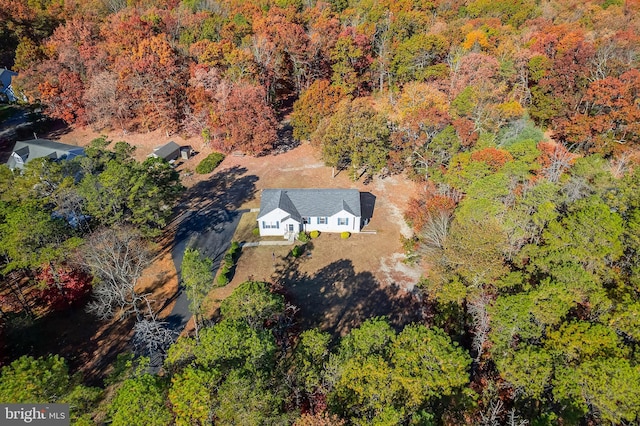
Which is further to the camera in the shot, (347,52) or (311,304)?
(347,52)

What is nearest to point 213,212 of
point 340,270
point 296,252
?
point 296,252

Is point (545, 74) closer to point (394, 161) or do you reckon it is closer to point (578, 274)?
point (394, 161)

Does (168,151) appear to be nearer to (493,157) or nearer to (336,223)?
(336,223)

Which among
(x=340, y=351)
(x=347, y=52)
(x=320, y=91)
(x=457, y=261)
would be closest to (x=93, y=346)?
(x=340, y=351)

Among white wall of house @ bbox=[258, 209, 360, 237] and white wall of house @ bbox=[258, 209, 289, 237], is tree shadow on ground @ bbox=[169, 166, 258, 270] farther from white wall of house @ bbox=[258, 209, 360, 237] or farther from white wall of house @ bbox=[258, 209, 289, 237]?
white wall of house @ bbox=[258, 209, 360, 237]

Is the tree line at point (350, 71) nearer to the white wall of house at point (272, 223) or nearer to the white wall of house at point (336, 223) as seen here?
the white wall of house at point (336, 223)

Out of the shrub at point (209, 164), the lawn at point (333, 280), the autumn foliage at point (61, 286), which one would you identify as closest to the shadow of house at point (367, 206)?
the lawn at point (333, 280)

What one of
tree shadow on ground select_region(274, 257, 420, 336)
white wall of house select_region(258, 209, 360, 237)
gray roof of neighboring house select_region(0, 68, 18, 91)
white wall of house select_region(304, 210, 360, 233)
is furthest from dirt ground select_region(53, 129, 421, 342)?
gray roof of neighboring house select_region(0, 68, 18, 91)
